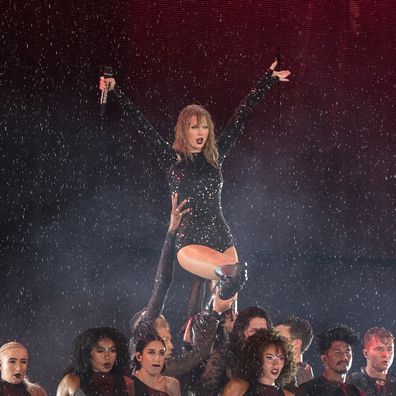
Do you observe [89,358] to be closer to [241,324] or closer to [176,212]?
[241,324]

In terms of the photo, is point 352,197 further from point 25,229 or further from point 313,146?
point 25,229

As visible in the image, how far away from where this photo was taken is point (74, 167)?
328 inches

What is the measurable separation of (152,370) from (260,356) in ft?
2.02

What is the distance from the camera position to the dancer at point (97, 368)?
6.19m

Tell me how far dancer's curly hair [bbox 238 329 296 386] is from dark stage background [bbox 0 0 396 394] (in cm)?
211

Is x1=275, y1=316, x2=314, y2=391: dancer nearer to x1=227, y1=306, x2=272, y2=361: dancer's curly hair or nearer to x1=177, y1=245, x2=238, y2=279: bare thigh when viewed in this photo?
x1=227, y1=306, x2=272, y2=361: dancer's curly hair

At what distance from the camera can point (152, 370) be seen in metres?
6.39

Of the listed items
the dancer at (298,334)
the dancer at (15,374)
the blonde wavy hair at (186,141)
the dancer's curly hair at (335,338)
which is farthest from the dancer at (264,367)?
the blonde wavy hair at (186,141)

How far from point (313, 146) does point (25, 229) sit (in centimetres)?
216

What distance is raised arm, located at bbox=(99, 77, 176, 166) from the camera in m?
7.78

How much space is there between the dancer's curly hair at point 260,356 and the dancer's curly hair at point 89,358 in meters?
0.64

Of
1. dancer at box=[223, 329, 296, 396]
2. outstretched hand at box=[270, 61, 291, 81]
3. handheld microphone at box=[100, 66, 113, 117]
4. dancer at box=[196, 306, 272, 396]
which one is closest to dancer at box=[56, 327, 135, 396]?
dancer at box=[196, 306, 272, 396]

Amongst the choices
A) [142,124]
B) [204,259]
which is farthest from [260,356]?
[142,124]

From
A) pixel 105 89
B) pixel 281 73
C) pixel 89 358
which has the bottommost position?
pixel 89 358
